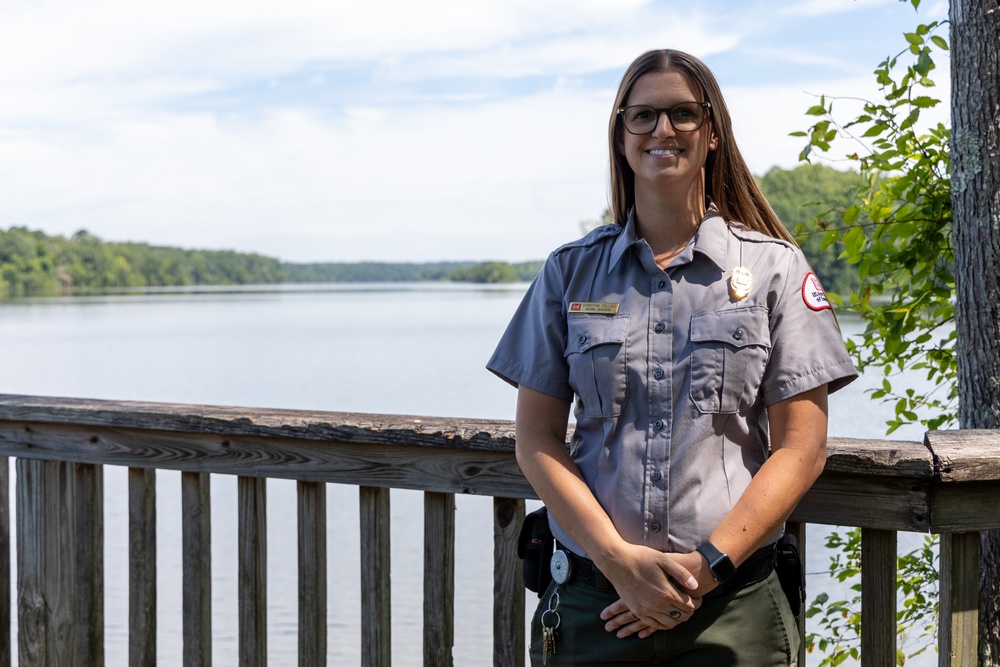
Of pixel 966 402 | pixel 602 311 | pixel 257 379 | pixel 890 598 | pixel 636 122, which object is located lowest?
pixel 257 379

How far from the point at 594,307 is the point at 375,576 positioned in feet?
2.84

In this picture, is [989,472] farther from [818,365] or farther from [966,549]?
[818,365]

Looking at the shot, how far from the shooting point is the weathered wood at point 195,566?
2.45m

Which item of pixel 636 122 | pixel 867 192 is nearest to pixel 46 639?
pixel 636 122

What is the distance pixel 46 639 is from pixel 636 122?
6.64 feet

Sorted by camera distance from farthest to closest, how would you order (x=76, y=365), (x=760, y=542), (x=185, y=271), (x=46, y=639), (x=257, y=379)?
(x=185, y=271) < (x=76, y=365) < (x=257, y=379) < (x=46, y=639) < (x=760, y=542)

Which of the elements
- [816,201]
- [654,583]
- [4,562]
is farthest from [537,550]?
[816,201]

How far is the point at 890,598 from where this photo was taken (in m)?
1.95

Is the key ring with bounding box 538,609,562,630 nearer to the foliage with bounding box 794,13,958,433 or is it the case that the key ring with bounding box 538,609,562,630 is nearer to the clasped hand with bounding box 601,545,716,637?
the clasped hand with bounding box 601,545,716,637

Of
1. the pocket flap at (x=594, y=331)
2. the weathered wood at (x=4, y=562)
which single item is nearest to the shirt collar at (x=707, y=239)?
the pocket flap at (x=594, y=331)

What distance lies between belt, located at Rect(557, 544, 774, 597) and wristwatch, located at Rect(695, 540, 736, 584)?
0.22 feet

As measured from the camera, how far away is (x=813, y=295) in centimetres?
179

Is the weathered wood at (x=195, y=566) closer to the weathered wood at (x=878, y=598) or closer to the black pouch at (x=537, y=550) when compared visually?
the black pouch at (x=537, y=550)

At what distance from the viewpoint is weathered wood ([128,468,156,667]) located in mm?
2518
